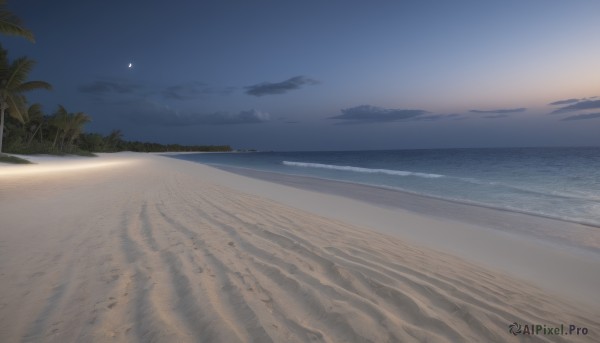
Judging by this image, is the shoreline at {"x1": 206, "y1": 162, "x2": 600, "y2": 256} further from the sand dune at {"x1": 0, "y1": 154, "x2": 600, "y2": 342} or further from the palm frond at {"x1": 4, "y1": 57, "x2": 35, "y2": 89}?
the palm frond at {"x1": 4, "y1": 57, "x2": 35, "y2": 89}

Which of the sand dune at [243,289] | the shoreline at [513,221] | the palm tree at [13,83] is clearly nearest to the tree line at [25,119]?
the palm tree at [13,83]

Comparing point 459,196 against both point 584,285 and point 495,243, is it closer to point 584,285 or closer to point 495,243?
point 495,243

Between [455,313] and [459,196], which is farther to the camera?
[459,196]

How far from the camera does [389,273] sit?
11.0ft

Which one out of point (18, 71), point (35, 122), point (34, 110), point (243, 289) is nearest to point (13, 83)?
point (18, 71)

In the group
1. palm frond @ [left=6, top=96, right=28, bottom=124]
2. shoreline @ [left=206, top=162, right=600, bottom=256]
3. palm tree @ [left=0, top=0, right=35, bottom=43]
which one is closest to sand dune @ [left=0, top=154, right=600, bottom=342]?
shoreline @ [left=206, top=162, right=600, bottom=256]

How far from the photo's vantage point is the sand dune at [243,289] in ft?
7.10

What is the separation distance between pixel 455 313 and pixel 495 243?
421 cm

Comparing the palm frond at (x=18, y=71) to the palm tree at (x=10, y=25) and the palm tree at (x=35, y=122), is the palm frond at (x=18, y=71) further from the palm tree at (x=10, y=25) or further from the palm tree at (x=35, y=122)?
the palm tree at (x=35, y=122)

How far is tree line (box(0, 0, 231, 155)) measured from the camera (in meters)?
21.8

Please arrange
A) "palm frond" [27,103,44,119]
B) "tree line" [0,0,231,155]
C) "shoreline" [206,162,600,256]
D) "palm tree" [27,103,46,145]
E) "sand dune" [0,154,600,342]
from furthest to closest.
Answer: "palm tree" [27,103,46,145] → "palm frond" [27,103,44,119] → "tree line" [0,0,231,155] → "shoreline" [206,162,600,256] → "sand dune" [0,154,600,342]

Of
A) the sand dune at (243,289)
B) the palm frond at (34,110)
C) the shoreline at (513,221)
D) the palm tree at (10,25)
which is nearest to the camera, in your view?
the sand dune at (243,289)

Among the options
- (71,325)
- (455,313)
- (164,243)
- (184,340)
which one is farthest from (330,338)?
(164,243)

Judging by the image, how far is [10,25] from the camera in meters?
12.9
